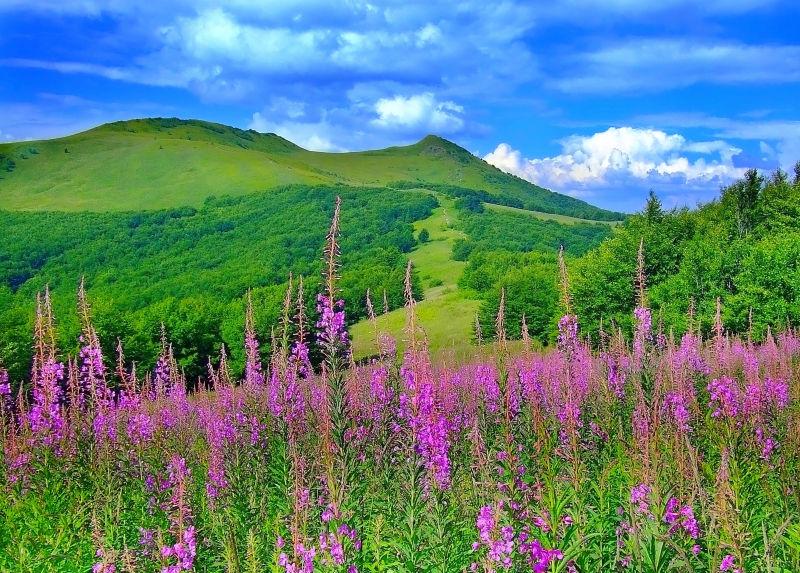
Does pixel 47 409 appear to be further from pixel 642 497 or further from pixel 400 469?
pixel 642 497

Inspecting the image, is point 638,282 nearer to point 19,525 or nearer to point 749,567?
point 749,567

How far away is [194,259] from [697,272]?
144456mm

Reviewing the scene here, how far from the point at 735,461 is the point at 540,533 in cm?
326

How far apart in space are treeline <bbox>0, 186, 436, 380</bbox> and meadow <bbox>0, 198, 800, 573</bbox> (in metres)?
64.2

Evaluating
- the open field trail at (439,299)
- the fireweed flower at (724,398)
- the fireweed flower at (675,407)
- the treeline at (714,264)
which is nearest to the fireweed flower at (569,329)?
the fireweed flower at (675,407)

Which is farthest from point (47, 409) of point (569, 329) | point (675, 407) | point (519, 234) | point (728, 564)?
point (519, 234)

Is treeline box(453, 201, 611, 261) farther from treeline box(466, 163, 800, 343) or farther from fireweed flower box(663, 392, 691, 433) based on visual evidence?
fireweed flower box(663, 392, 691, 433)

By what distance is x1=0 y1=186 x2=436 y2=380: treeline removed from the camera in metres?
80.1

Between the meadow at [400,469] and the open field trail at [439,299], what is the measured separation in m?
2.90

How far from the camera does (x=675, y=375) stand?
932 centimetres

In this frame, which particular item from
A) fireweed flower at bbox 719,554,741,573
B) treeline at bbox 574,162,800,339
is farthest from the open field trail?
treeline at bbox 574,162,800,339

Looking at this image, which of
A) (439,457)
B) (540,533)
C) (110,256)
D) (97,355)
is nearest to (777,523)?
(540,533)

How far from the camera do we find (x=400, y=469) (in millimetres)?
6934

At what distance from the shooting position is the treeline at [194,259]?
8006 cm
